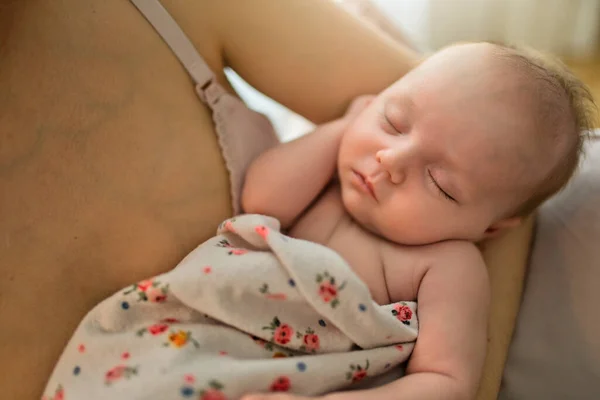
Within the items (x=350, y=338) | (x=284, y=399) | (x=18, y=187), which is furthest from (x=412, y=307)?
(x=18, y=187)

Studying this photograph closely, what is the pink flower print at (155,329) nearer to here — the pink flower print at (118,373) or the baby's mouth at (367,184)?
the pink flower print at (118,373)

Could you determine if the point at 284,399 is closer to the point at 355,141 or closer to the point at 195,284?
the point at 195,284

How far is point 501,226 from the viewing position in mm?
864

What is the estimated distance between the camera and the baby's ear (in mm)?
857

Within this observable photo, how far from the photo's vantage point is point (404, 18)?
2.03 m

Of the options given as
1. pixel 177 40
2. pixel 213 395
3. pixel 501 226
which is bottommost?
pixel 501 226

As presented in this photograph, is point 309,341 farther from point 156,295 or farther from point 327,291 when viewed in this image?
point 156,295

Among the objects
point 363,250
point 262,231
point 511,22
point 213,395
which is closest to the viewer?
point 213,395

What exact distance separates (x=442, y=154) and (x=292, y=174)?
0.71ft

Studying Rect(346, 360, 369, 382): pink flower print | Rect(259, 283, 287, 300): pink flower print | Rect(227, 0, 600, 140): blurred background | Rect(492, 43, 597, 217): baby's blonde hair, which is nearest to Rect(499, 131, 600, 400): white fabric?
Rect(492, 43, 597, 217): baby's blonde hair

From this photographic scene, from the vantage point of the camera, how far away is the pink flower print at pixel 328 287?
2.20 ft

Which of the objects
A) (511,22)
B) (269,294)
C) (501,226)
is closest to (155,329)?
(269,294)

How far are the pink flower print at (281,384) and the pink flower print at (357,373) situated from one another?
76 mm

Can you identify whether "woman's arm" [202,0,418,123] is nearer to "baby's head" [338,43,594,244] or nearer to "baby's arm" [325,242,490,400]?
"baby's head" [338,43,594,244]
